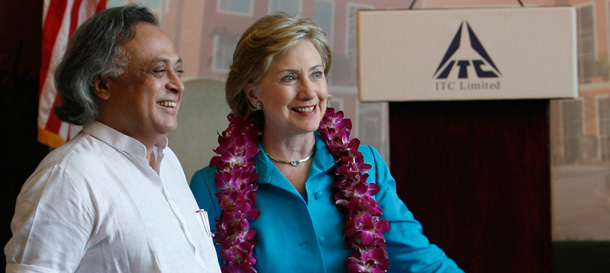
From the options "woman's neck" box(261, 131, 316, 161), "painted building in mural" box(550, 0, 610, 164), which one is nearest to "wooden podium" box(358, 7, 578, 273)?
"woman's neck" box(261, 131, 316, 161)

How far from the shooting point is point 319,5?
4605mm

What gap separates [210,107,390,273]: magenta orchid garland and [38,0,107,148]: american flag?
1258 mm

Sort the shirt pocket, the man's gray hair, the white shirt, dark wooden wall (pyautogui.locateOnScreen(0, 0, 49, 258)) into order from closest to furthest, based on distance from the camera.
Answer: the white shirt < the man's gray hair < the shirt pocket < dark wooden wall (pyautogui.locateOnScreen(0, 0, 49, 258))

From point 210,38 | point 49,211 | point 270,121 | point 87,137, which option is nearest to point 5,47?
point 210,38

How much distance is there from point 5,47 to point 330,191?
2245 mm

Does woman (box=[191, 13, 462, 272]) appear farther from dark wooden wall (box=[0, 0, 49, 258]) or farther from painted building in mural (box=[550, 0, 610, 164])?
painted building in mural (box=[550, 0, 610, 164])

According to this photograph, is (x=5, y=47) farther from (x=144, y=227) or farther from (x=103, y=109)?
(x=144, y=227)

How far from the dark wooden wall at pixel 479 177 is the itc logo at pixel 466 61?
131 mm

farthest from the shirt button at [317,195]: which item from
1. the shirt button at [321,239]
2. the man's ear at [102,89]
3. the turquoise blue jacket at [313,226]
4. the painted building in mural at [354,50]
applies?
the painted building in mural at [354,50]

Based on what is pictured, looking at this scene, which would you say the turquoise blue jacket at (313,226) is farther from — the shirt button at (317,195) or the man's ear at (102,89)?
the man's ear at (102,89)

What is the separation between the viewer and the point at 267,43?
170 cm

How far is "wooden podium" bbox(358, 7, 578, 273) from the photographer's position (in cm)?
162

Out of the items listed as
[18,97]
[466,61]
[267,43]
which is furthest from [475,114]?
[18,97]

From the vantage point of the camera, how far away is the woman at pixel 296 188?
5.38 ft
